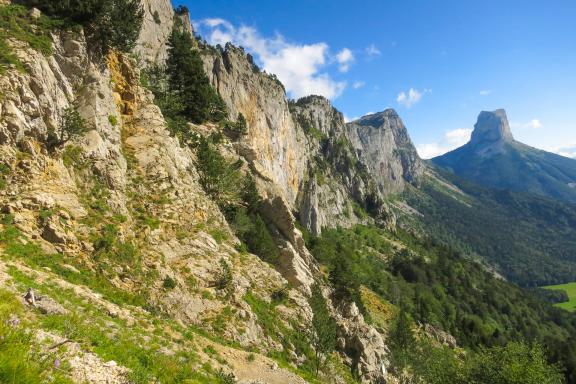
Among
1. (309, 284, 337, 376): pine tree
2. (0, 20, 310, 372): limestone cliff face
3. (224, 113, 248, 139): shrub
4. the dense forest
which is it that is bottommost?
the dense forest

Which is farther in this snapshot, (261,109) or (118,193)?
(261,109)

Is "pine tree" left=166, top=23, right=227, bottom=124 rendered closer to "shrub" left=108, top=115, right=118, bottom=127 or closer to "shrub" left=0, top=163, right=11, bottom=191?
"shrub" left=108, top=115, right=118, bottom=127

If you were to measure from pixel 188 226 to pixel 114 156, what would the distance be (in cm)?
966

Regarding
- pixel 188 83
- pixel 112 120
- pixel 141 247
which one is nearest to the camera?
pixel 141 247

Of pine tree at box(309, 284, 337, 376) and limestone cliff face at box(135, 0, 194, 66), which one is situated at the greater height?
limestone cliff face at box(135, 0, 194, 66)

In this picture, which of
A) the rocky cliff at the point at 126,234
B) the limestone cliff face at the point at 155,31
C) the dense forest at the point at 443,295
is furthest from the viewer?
the dense forest at the point at 443,295

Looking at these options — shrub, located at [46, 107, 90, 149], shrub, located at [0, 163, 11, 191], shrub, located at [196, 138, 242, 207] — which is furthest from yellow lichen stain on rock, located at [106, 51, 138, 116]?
shrub, located at [0, 163, 11, 191]

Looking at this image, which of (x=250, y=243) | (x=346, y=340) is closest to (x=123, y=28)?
(x=250, y=243)

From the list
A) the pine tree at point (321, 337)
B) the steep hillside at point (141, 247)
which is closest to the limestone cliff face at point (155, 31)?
the steep hillside at point (141, 247)

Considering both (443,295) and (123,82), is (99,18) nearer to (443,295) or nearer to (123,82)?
(123,82)

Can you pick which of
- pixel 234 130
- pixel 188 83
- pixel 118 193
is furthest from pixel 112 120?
pixel 234 130

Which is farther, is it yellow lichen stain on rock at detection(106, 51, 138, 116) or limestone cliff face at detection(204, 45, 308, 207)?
limestone cliff face at detection(204, 45, 308, 207)

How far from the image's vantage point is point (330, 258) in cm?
9269

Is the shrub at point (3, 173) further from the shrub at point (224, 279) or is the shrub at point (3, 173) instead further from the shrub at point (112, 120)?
the shrub at point (224, 279)
